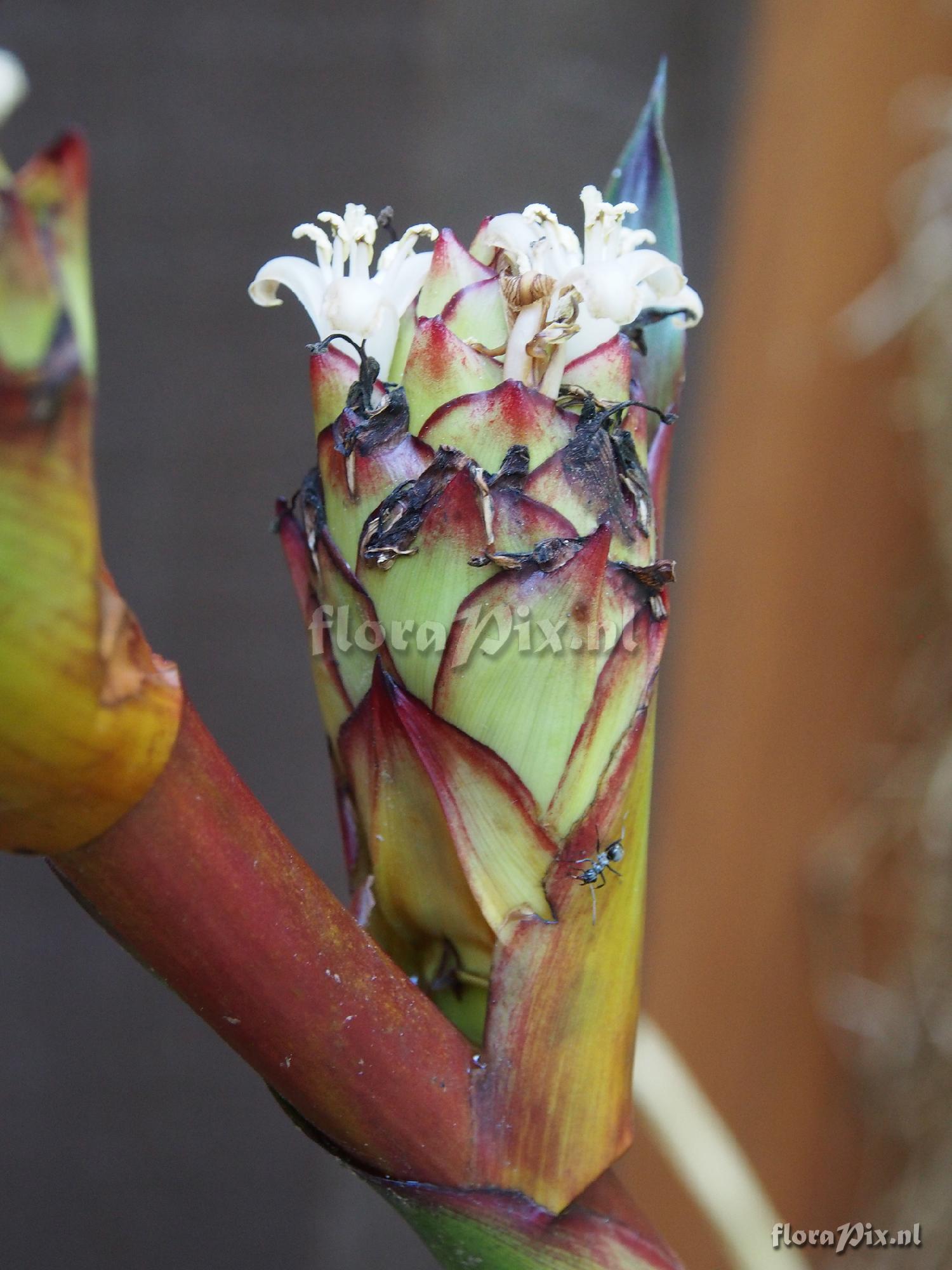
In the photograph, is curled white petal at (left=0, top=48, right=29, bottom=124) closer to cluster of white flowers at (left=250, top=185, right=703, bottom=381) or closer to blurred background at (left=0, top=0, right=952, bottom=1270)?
cluster of white flowers at (left=250, top=185, right=703, bottom=381)

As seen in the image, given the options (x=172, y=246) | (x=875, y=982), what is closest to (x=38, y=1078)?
(x=172, y=246)

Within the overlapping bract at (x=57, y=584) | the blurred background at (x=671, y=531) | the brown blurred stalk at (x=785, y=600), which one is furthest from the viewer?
the brown blurred stalk at (x=785, y=600)

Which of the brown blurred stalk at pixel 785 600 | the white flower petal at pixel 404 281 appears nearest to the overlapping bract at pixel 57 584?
the white flower petal at pixel 404 281

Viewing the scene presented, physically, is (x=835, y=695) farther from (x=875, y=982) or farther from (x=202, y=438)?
(x=202, y=438)

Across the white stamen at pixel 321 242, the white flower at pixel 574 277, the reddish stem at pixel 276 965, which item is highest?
the white stamen at pixel 321 242

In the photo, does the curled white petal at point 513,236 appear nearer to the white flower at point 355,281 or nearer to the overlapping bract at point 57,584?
the white flower at point 355,281

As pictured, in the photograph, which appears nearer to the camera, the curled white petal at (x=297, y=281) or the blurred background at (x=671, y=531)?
the curled white petal at (x=297, y=281)

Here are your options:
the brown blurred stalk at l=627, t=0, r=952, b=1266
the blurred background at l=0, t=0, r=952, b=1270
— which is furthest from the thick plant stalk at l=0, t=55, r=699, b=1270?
the brown blurred stalk at l=627, t=0, r=952, b=1266
